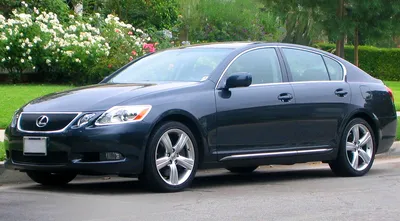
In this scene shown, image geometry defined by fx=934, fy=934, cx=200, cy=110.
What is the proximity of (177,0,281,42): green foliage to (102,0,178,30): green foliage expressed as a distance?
4.07 m

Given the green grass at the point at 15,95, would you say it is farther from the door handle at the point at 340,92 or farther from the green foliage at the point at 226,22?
the green foliage at the point at 226,22

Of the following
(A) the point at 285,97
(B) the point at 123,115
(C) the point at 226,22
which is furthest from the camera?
(C) the point at 226,22

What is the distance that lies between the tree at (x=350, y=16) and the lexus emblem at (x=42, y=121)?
12.2 metres

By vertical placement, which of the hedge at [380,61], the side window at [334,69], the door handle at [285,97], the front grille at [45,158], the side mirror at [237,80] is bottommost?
the hedge at [380,61]

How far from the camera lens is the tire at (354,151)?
10297mm

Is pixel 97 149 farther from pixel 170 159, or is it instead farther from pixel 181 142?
pixel 181 142

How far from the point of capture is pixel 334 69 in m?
10.6

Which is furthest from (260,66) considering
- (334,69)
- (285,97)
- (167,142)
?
(167,142)

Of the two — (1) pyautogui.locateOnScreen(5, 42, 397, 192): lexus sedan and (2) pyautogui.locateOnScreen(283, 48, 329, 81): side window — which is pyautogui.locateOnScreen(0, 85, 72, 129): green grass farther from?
(2) pyautogui.locateOnScreen(283, 48, 329, 81): side window

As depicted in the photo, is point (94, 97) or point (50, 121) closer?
point (50, 121)

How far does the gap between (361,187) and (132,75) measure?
2.63 metres

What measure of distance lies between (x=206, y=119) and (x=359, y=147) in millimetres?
2378

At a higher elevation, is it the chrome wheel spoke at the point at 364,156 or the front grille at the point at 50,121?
the front grille at the point at 50,121

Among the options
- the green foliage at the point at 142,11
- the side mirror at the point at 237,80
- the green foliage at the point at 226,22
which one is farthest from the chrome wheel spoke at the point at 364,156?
the green foliage at the point at 226,22
